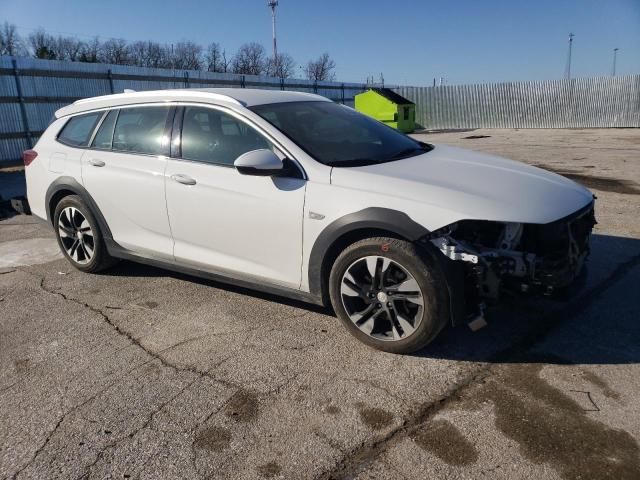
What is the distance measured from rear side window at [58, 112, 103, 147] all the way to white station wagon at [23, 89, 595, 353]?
0.02 meters

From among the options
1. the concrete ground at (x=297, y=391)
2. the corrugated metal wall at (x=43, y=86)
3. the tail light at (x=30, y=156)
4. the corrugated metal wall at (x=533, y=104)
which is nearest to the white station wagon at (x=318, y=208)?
the concrete ground at (x=297, y=391)

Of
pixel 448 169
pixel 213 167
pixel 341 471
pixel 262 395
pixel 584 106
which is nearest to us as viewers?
pixel 341 471

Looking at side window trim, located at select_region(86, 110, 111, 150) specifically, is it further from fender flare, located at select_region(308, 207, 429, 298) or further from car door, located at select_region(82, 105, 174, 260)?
fender flare, located at select_region(308, 207, 429, 298)

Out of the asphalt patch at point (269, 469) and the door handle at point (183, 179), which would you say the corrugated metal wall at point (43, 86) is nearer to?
the door handle at point (183, 179)

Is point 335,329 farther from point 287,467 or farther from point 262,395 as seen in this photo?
point 287,467

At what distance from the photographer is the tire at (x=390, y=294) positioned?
3.01 m

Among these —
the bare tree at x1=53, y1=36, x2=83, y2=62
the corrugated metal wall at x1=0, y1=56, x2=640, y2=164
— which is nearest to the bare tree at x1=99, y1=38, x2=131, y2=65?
the bare tree at x1=53, y1=36, x2=83, y2=62

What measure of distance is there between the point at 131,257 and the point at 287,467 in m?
2.80

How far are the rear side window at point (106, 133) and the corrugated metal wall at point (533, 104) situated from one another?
25800 mm

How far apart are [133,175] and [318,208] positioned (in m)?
1.78

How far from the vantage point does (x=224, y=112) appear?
3.87m

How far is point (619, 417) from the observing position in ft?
8.45

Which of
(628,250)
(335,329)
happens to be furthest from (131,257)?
(628,250)

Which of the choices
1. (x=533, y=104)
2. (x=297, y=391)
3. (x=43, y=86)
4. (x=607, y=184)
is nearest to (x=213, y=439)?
(x=297, y=391)
